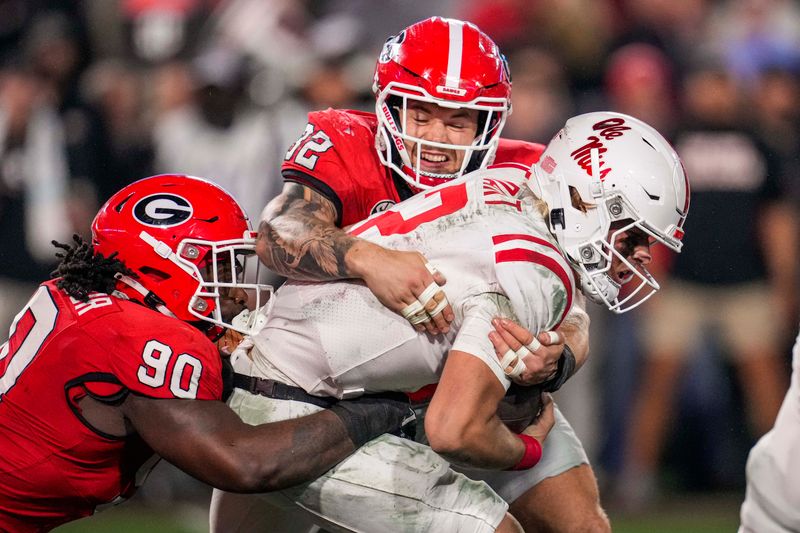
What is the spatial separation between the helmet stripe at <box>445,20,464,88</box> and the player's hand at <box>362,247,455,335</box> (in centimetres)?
77

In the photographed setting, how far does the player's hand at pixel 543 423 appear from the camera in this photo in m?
3.63

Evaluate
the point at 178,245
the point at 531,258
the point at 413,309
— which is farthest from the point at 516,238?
the point at 178,245

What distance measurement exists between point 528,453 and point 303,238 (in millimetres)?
898

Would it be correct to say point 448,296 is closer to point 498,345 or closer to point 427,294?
point 427,294

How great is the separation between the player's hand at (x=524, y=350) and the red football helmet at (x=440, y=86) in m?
0.78

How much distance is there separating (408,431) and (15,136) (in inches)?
171

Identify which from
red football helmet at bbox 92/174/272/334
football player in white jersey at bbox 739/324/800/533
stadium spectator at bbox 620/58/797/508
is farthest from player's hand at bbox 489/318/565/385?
stadium spectator at bbox 620/58/797/508

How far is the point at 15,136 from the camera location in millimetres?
7035

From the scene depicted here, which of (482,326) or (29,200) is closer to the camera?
(482,326)

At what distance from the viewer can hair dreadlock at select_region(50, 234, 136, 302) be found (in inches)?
138

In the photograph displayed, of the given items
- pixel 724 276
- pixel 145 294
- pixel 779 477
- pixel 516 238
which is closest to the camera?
pixel 516 238

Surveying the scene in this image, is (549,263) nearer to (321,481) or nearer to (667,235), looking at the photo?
(667,235)

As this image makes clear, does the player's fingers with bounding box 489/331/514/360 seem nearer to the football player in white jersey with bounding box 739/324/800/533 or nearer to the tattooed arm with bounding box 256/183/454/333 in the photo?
the tattooed arm with bounding box 256/183/454/333

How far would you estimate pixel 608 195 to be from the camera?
11.1ft
